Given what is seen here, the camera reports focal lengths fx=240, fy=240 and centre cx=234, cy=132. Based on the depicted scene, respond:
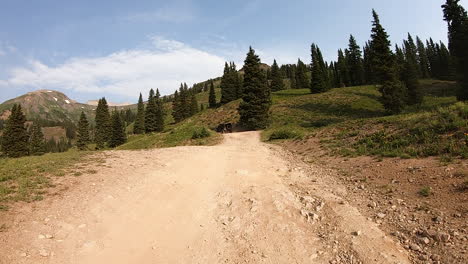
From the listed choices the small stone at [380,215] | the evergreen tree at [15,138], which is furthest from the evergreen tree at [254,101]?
the evergreen tree at [15,138]

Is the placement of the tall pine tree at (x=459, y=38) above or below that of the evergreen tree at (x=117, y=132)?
above

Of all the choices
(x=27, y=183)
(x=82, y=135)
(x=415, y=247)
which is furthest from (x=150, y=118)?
(x=415, y=247)

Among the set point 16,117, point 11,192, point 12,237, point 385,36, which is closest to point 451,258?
point 12,237

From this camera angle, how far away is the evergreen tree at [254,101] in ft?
126

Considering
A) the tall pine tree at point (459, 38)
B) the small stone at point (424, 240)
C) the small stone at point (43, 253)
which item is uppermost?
the tall pine tree at point (459, 38)

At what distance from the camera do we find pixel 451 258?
485cm

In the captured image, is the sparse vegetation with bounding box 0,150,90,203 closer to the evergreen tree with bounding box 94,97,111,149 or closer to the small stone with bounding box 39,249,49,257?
the small stone with bounding box 39,249,49,257

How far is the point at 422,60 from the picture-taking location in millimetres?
107438

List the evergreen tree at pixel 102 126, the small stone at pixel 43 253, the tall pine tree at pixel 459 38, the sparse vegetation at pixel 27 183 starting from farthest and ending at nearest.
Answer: the evergreen tree at pixel 102 126 < the tall pine tree at pixel 459 38 < the sparse vegetation at pixel 27 183 < the small stone at pixel 43 253

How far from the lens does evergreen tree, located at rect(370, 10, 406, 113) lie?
32188 mm

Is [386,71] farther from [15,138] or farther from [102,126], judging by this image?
[102,126]

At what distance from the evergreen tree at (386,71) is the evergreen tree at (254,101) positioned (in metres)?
16.4

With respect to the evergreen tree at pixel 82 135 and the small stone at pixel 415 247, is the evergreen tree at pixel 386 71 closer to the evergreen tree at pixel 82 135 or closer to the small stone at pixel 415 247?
the small stone at pixel 415 247

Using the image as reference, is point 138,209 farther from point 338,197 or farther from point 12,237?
point 338,197
